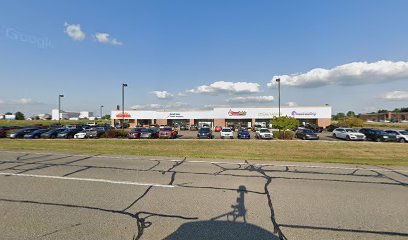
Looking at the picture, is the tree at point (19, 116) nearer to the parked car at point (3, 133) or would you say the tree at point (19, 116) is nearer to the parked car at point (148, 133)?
the parked car at point (3, 133)

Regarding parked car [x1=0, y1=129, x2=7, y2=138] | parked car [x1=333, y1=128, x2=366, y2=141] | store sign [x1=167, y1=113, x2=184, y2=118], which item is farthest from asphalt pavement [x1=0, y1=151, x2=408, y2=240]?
store sign [x1=167, y1=113, x2=184, y2=118]

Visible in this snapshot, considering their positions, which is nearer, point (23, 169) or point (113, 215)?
point (113, 215)

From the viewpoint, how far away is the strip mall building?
157 feet

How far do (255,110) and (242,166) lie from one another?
41.6 m

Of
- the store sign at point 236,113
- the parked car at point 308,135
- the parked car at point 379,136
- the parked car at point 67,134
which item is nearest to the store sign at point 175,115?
the store sign at point 236,113

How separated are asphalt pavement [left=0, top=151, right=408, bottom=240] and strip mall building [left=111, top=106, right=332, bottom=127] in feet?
135

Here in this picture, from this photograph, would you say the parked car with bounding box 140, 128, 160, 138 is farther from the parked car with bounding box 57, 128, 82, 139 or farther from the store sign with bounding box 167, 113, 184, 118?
the store sign with bounding box 167, 113, 184, 118

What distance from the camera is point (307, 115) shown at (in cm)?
4809

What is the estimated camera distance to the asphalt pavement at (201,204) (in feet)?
12.6

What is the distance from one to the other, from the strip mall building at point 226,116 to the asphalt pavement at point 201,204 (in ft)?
135

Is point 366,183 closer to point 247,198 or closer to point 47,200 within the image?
point 247,198

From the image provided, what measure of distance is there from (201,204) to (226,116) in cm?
4601

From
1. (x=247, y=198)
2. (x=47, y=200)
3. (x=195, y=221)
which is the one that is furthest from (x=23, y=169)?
(x=247, y=198)

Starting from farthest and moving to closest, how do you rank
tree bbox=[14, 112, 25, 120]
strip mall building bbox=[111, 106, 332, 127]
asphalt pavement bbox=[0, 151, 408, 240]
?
tree bbox=[14, 112, 25, 120]
strip mall building bbox=[111, 106, 332, 127]
asphalt pavement bbox=[0, 151, 408, 240]
